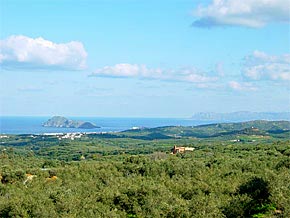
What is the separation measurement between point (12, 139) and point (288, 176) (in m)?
162

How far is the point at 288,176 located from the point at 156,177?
15.2 metres

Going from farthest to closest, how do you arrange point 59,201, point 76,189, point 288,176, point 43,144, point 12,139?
point 12,139, point 43,144, point 76,189, point 288,176, point 59,201

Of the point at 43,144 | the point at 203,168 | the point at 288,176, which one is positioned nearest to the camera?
the point at 288,176

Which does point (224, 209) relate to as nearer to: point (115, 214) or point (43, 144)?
point (115, 214)

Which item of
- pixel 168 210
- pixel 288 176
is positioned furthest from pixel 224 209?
pixel 288 176

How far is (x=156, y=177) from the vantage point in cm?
4300

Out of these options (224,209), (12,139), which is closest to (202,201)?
(224,209)

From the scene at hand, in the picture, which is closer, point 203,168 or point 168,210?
point 168,210

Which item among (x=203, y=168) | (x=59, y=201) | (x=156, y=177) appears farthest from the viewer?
(x=203, y=168)

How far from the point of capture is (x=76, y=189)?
110 feet

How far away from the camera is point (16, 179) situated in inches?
1740

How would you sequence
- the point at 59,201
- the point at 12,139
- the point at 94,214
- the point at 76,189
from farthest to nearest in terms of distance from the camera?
the point at 12,139
the point at 76,189
the point at 59,201
the point at 94,214

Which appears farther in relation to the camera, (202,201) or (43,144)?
(43,144)

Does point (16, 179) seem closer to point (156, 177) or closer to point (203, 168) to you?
point (156, 177)
